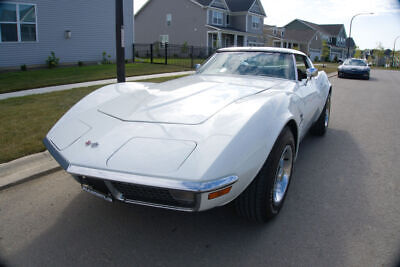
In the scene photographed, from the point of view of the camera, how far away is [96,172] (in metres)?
2.17

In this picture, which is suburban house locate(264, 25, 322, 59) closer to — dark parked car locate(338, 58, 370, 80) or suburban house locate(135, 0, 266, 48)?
suburban house locate(135, 0, 266, 48)

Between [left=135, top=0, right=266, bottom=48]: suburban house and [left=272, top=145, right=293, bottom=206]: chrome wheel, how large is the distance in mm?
31267

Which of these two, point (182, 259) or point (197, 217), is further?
point (197, 217)

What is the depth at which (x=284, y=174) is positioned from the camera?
308 centimetres

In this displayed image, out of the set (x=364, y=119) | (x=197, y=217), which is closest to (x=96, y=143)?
(x=197, y=217)

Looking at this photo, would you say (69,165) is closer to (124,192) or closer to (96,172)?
(96,172)

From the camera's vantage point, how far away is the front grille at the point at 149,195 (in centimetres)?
213

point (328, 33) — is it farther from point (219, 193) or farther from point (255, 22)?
point (219, 193)

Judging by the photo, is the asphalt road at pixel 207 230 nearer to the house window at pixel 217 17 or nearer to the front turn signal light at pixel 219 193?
the front turn signal light at pixel 219 193

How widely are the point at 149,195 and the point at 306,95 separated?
2.51 metres

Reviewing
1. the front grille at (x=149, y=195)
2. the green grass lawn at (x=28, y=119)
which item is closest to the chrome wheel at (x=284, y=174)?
the front grille at (x=149, y=195)

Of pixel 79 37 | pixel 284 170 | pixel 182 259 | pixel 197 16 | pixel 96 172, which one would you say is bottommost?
pixel 182 259

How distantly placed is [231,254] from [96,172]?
3.72 ft

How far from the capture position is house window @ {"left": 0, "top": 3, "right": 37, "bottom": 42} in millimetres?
12758
